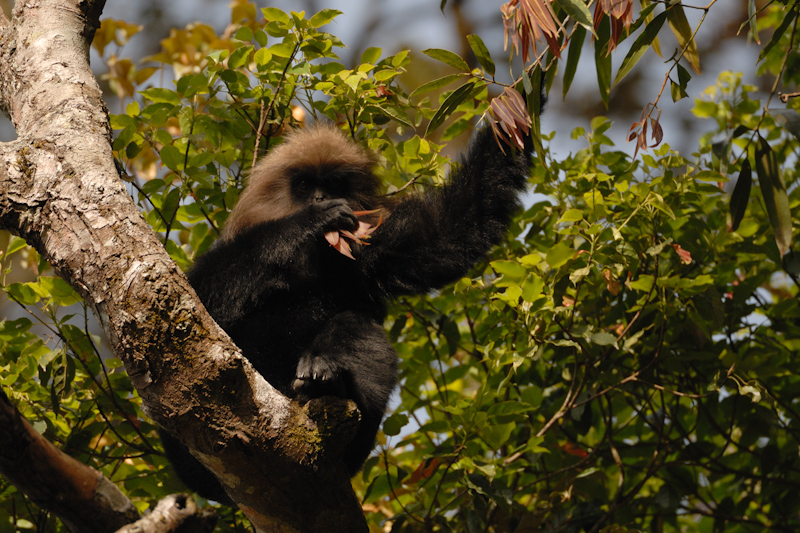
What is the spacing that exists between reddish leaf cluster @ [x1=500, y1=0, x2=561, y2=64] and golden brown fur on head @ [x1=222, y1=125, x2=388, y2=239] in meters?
1.71

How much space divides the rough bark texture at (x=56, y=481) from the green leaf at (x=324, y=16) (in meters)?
2.50

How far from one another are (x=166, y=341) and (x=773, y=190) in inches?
91.2

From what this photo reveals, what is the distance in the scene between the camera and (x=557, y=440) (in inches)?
174

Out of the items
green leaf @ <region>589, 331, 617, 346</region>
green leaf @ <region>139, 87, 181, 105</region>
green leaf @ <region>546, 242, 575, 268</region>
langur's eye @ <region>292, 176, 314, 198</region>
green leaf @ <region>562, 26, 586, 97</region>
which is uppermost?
green leaf @ <region>139, 87, 181, 105</region>

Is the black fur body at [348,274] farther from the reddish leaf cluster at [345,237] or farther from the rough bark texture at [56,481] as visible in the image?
the rough bark texture at [56,481]

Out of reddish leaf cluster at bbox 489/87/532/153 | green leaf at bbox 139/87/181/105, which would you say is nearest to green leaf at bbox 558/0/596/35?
reddish leaf cluster at bbox 489/87/532/153

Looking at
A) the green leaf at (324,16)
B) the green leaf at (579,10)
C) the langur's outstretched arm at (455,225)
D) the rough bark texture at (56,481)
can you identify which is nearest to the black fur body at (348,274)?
the langur's outstretched arm at (455,225)

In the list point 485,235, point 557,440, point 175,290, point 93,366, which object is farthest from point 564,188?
point 93,366

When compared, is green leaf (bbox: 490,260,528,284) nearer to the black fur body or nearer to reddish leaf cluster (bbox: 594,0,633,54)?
the black fur body

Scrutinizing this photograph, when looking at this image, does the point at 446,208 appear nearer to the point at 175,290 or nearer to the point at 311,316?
the point at 311,316

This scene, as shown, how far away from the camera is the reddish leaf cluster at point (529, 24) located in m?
2.33

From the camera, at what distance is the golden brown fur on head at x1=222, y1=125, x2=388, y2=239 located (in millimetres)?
4191

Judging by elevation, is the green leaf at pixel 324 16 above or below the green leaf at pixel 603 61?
above

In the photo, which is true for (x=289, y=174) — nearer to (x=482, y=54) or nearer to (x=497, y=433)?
(x=482, y=54)
